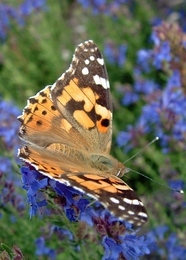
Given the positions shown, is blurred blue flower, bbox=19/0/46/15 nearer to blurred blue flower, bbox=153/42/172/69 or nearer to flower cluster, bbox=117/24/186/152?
flower cluster, bbox=117/24/186/152

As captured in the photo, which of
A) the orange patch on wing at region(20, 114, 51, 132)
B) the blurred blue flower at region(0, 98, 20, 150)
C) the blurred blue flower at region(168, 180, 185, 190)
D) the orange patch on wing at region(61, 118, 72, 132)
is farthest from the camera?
the blurred blue flower at region(168, 180, 185, 190)

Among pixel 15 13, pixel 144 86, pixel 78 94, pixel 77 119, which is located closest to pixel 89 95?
pixel 78 94

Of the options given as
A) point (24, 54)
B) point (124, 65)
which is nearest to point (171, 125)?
point (124, 65)

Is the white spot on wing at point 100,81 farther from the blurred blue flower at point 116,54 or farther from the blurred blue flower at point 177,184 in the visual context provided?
the blurred blue flower at point 116,54

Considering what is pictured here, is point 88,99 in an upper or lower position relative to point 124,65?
lower

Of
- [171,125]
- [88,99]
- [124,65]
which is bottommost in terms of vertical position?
[88,99]

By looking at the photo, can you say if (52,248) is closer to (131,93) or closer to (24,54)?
(131,93)

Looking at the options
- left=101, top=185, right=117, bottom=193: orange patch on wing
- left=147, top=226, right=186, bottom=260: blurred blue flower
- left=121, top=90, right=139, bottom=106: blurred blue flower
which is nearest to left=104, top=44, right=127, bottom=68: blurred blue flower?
left=121, top=90, right=139, bottom=106: blurred blue flower

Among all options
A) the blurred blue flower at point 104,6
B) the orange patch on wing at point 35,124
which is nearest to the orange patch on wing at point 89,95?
the orange patch on wing at point 35,124

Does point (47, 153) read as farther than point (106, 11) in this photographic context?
No
